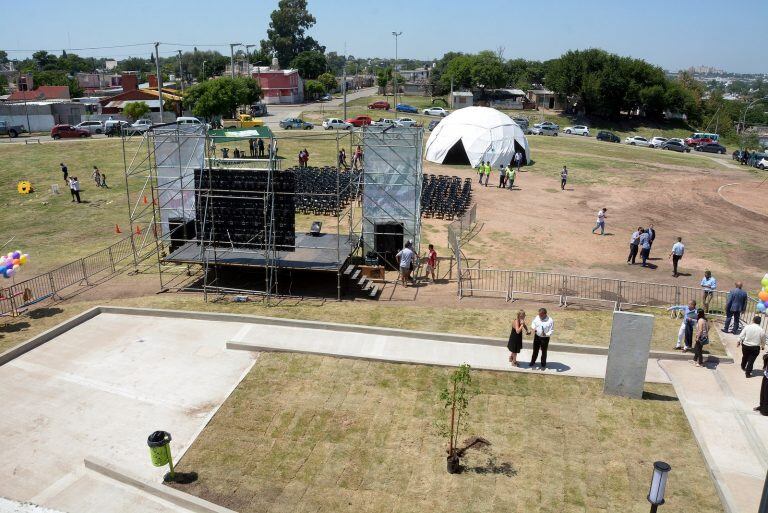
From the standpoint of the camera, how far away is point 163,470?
1056cm

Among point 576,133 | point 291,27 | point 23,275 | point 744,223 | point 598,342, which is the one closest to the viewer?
point 598,342

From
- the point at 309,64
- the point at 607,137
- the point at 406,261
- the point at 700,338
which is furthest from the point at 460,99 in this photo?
the point at 700,338

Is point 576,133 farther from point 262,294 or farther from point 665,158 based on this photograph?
point 262,294

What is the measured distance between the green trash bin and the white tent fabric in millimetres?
31162

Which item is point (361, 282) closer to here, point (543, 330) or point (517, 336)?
point (517, 336)

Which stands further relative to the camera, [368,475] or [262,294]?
[262,294]

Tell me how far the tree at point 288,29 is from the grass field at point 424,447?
117 metres

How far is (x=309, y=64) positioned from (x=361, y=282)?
95.8 metres

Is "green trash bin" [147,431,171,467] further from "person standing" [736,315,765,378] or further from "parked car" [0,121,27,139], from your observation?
"parked car" [0,121,27,139]

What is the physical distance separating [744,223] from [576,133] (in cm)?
3500

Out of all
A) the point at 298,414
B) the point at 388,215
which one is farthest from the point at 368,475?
the point at 388,215

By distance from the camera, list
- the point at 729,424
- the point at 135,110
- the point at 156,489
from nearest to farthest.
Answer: the point at 156,489, the point at 729,424, the point at 135,110

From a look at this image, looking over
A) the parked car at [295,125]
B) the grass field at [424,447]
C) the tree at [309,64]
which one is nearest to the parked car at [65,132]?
the parked car at [295,125]

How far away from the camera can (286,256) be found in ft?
64.0
